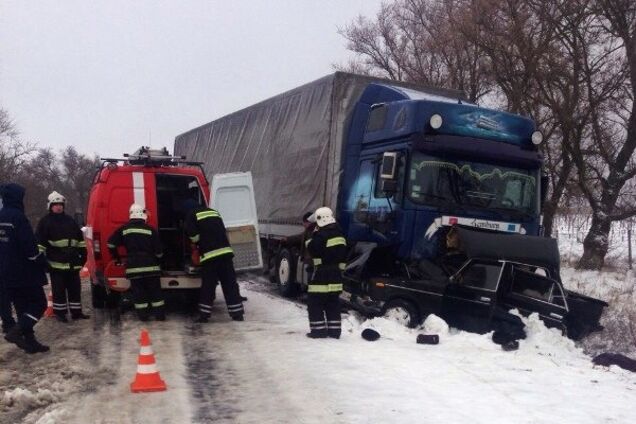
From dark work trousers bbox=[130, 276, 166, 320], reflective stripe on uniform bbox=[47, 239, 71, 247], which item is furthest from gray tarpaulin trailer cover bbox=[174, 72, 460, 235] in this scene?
reflective stripe on uniform bbox=[47, 239, 71, 247]

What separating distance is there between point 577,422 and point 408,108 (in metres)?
5.34

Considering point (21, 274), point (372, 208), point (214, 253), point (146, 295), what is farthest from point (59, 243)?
point (372, 208)

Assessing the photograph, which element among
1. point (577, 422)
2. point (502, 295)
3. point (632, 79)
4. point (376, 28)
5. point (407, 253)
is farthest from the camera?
point (376, 28)

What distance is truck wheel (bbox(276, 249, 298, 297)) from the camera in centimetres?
1156

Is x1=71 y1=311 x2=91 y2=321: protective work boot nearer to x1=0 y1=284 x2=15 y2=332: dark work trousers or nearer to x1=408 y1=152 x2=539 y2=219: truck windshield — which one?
x1=0 y1=284 x2=15 y2=332: dark work trousers

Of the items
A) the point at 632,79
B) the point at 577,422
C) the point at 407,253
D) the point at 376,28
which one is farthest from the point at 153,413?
the point at 376,28

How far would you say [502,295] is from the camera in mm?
7883

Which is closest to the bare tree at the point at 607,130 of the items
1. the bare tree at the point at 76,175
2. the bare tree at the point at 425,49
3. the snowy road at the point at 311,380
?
the bare tree at the point at 425,49

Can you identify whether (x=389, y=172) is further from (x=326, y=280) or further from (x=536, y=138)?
(x=536, y=138)

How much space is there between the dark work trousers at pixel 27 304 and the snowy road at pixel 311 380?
0.40 meters

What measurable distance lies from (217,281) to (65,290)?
2.32 meters

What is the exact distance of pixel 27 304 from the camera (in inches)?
274

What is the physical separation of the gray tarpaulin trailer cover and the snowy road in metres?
3.52

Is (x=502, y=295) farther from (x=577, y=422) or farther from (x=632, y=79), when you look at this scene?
(x=632, y=79)
